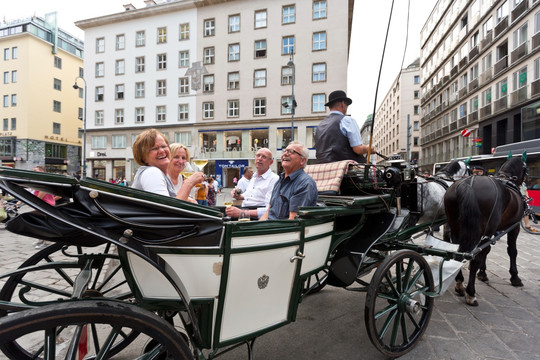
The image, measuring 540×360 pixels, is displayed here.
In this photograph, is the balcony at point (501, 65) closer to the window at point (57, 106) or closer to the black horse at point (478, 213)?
the black horse at point (478, 213)

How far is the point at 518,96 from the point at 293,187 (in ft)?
79.8

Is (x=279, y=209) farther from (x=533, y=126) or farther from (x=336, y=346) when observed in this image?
(x=533, y=126)

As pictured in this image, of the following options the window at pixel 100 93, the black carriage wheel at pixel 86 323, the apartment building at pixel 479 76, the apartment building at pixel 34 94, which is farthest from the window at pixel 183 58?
the black carriage wheel at pixel 86 323

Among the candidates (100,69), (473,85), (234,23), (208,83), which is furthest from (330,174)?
(100,69)

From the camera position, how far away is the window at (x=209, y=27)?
97.0 feet

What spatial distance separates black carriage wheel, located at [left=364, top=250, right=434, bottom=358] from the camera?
223 cm

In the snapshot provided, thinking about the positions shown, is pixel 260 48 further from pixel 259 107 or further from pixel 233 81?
pixel 259 107

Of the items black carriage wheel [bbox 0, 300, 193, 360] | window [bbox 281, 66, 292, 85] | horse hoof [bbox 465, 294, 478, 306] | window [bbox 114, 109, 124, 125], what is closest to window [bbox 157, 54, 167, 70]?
window [bbox 114, 109, 124, 125]

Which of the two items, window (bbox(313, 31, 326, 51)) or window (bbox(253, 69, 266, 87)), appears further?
window (bbox(253, 69, 266, 87))

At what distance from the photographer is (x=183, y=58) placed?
3020 centimetres

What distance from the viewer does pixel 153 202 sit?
1.40 metres

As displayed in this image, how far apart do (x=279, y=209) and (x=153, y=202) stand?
1.43 metres

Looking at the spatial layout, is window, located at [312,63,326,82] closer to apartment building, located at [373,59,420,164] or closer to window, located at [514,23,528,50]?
window, located at [514,23,528,50]

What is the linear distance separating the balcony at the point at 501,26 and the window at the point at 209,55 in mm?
23408
